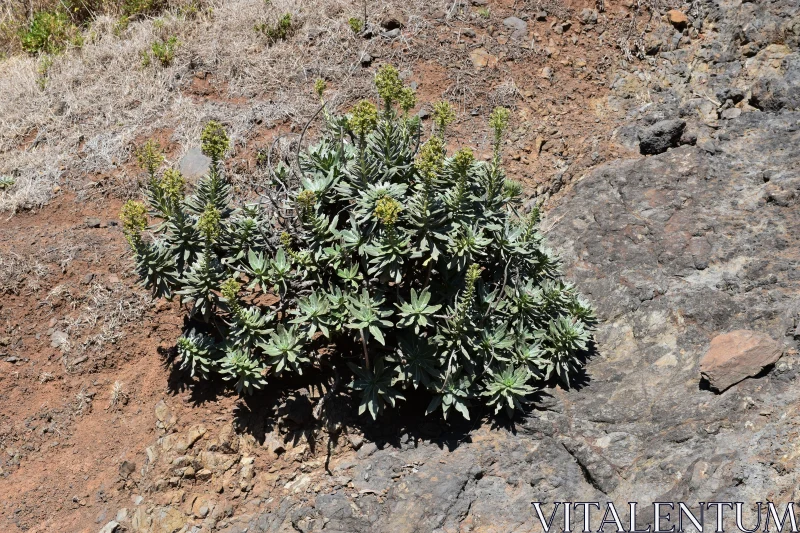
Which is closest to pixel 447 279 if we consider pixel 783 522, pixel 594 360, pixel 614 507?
pixel 594 360

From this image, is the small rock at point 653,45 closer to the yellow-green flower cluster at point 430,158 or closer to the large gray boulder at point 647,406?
Answer: the large gray boulder at point 647,406

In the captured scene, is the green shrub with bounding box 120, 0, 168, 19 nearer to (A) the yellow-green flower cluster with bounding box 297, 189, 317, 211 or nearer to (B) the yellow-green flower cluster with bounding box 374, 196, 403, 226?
(A) the yellow-green flower cluster with bounding box 297, 189, 317, 211

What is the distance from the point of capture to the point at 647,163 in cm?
535

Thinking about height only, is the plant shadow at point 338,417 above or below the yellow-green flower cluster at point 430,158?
below

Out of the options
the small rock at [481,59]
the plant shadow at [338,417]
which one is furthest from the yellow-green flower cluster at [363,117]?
the small rock at [481,59]

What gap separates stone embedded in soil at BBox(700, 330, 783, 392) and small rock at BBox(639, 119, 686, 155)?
83.7 inches

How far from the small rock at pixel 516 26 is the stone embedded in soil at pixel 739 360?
14.6 feet

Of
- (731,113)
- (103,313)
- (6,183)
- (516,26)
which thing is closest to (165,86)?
(6,183)

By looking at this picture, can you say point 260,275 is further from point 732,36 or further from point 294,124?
point 732,36

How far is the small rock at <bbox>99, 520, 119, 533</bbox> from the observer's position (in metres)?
3.83

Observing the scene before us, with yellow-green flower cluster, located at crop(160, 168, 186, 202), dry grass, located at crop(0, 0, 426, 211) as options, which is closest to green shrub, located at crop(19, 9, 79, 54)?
dry grass, located at crop(0, 0, 426, 211)

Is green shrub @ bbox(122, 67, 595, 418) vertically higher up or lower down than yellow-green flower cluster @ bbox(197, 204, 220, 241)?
lower down

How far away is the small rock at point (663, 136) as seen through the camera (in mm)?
5395

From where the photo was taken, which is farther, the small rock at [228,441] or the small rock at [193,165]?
the small rock at [193,165]
